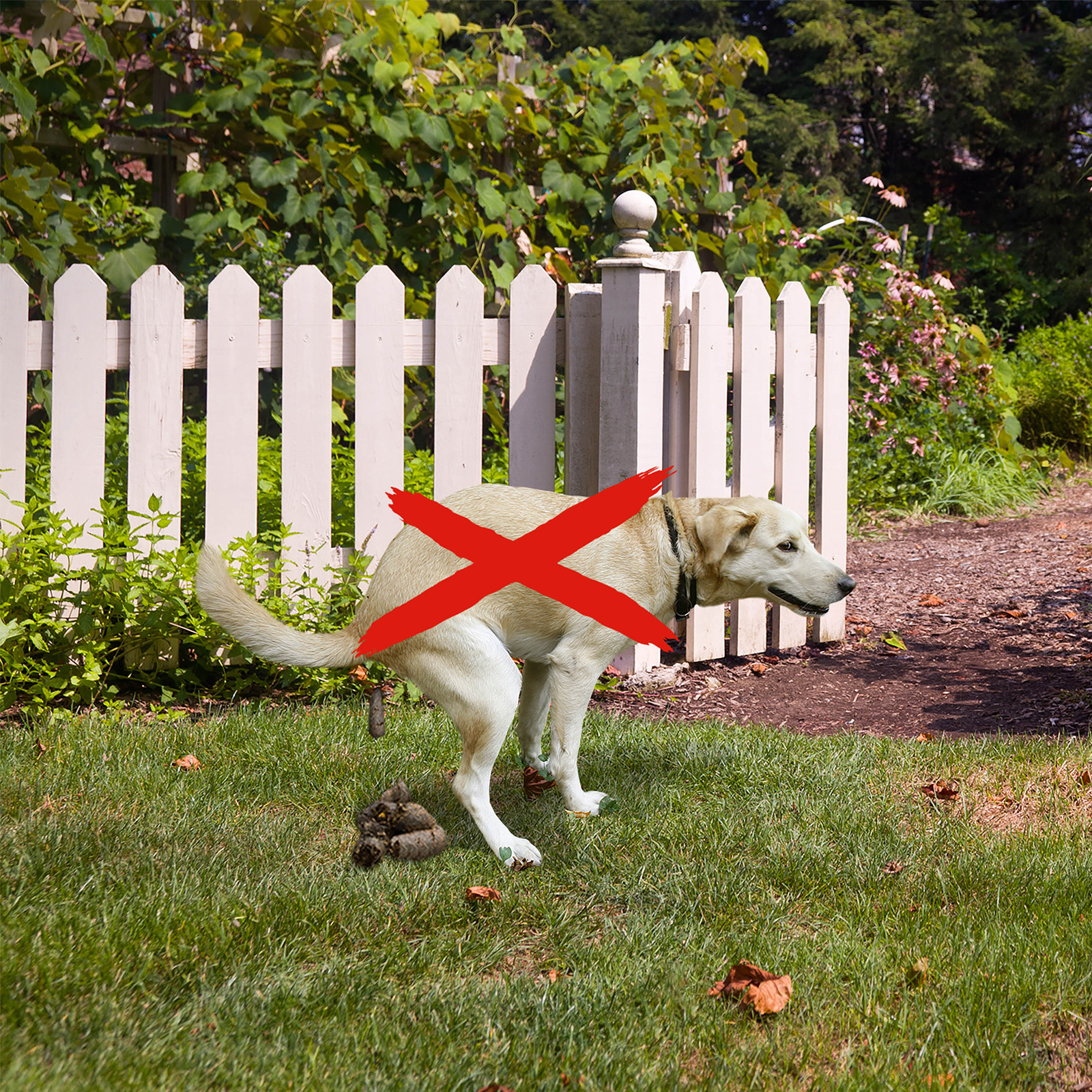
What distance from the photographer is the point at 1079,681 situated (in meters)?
4.49

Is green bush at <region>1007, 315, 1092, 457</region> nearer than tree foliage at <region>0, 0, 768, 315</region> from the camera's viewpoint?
No

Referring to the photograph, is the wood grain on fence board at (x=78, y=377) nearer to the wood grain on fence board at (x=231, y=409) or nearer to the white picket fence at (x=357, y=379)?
the white picket fence at (x=357, y=379)

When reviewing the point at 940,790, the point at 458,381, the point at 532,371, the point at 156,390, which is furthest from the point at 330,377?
the point at 940,790

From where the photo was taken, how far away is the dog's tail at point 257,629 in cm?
288

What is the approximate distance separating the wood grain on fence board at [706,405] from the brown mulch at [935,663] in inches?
8.4

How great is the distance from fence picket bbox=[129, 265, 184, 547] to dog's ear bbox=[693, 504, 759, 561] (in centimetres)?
222

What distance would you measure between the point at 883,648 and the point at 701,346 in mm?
1676

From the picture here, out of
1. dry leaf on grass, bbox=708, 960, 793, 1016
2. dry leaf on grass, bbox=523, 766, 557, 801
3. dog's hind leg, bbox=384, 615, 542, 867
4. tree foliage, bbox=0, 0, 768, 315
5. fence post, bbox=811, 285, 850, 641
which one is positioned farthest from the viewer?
tree foliage, bbox=0, 0, 768, 315

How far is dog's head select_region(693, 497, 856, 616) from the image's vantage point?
3.08m

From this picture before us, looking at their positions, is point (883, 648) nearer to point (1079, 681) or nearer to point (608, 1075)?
point (1079, 681)

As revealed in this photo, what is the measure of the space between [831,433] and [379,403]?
85.3 inches

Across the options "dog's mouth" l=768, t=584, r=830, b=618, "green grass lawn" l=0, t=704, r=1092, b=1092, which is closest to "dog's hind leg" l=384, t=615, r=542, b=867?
"green grass lawn" l=0, t=704, r=1092, b=1092

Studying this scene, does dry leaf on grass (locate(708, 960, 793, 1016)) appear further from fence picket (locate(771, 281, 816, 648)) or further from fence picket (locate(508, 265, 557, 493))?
fence picket (locate(771, 281, 816, 648))

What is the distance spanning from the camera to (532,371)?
14.7ft
